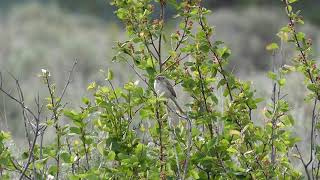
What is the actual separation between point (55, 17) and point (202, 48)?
667 inches

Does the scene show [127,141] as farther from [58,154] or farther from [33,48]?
[33,48]

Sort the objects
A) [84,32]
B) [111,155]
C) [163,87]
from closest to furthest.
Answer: [111,155], [163,87], [84,32]

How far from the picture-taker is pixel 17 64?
1389 centimetres

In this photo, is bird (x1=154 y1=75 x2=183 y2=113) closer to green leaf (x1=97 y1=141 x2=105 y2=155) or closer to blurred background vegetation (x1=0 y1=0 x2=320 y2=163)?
green leaf (x1=97 y1=141 x2=105 y2=155)

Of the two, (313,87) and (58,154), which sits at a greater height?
(313,87)

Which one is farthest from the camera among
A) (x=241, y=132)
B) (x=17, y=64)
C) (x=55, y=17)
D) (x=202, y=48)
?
(x=55, y=17)

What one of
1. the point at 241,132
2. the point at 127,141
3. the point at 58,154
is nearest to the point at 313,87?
the point at 241,132

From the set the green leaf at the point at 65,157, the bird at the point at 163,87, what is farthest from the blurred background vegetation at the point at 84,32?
the bird at the point at 163,87

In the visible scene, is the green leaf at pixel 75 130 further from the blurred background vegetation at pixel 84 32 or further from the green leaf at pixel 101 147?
the blurred background vegetation at pixel 84 32

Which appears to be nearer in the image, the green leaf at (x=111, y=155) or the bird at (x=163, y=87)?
the green leaf at (x=111, y=155)

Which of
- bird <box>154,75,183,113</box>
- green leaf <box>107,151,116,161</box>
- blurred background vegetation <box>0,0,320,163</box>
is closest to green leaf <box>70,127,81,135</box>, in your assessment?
green leaf <box>107,151,116,161</box>

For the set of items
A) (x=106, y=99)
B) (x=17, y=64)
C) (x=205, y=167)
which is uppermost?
(x=17, y=64)

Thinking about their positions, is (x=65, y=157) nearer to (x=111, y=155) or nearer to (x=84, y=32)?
(x=111, y=155)

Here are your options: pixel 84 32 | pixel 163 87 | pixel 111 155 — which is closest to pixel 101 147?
pixel 111 155
